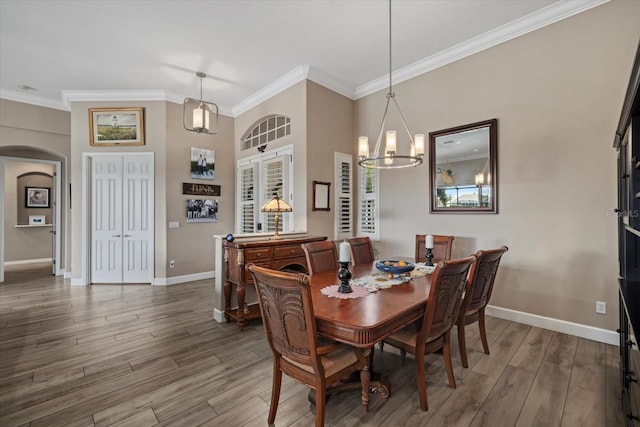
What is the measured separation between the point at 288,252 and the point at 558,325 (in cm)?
307

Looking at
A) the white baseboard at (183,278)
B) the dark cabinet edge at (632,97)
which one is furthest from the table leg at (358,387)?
the white baseboard at (183,278)

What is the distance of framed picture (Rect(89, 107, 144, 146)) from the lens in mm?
5074

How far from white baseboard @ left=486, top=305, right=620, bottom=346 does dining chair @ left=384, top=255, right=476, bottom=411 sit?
177 cm

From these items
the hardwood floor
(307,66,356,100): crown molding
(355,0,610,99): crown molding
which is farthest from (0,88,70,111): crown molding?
(355,0,610,99): crown molding

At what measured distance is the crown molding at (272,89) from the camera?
4.27 meters

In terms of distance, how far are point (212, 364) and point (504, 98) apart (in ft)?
13.8

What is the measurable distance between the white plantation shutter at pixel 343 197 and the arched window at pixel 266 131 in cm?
101

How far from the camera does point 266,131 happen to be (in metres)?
5.22

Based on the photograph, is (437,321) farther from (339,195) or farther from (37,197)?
(37,197)

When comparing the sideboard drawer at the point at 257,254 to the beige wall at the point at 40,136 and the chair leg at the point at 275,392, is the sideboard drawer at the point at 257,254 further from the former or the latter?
the beige wall at the point at 40,136

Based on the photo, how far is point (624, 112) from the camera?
5.71ft

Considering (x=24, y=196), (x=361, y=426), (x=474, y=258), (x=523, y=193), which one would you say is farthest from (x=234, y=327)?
(x=24, y=196)

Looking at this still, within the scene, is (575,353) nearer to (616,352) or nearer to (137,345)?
(616,352)

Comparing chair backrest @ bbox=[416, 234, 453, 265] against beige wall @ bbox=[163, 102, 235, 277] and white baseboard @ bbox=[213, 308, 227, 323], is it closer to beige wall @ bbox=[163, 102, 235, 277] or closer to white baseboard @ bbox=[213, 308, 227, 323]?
white baseboard @ bbox=[213, 308, 227, 323]
